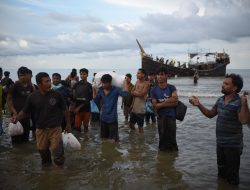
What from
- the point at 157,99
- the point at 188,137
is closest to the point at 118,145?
the point at 157,99

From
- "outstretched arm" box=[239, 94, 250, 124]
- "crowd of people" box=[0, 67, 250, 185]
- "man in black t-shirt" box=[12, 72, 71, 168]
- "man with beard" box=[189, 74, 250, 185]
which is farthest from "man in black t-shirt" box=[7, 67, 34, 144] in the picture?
"outstretched arm" box=[239, 94, 250, 124]

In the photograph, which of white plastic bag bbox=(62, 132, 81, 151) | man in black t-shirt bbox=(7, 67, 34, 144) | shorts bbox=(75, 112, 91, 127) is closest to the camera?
white plastic bag bbox=(62, 132, 81, 151)

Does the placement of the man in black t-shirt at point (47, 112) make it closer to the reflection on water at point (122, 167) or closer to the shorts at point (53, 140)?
the shorts at point (53, 140)

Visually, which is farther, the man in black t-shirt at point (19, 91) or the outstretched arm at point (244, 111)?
the man in black t-shirt at point (19, 91)

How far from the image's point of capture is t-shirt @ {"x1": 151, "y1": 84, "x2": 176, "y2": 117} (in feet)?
19.6

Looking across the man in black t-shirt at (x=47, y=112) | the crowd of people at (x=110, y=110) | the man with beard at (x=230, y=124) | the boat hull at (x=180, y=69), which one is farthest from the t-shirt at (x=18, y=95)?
the boat hull at (x=180, y=69)

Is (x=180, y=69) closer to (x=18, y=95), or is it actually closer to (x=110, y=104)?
(x=110, y=104)

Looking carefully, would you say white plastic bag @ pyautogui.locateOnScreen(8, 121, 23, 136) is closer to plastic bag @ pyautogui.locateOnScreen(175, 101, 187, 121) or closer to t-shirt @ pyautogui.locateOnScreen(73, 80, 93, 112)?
t-shirt @ pyautogui.locateOnScreen(73, 80, 93, 112)

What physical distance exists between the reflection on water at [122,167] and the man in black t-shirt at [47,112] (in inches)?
19.1

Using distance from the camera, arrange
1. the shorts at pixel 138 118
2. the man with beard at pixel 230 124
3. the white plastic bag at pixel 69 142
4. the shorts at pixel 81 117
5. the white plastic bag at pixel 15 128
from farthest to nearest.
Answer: the shorts at pixel 81 117, the shorts at pixel 138 118, the white plastic bag at pixel 15 128, the white plastic bag at pixel 69 142, the man with beard at pixel 230 124

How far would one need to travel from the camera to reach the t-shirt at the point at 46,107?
485 cm

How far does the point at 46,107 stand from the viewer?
4.85 m

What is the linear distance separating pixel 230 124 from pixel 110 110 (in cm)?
282

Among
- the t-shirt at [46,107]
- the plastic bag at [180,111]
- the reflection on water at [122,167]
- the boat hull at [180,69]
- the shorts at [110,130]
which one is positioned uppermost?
the boat hull at [180,69]
